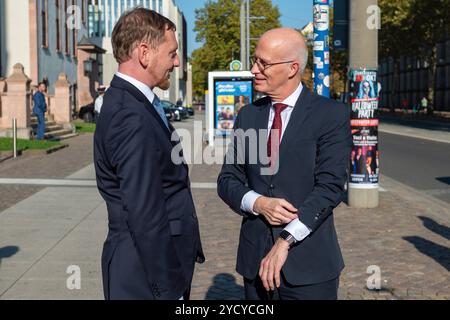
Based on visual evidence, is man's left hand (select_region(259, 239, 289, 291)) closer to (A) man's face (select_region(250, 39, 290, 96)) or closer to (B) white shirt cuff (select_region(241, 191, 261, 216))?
(B) white shirt cuff (select_region(241, 191, 261, 216))

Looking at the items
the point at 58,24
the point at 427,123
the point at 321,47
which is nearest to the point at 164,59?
the point at 321,47

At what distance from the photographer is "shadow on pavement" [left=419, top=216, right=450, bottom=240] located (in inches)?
326

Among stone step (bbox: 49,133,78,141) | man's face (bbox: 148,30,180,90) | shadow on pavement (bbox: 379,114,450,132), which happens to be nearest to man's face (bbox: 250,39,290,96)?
man's face (bbox: 148,30,180,90)

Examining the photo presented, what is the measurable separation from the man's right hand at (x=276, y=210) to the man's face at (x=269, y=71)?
1.70 feet

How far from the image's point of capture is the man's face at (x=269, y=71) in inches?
119

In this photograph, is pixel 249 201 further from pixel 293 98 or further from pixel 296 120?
pixel 293 98

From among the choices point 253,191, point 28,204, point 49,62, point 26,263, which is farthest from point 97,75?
point 253,191

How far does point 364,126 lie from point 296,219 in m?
7.63

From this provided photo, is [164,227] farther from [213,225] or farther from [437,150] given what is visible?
[437,150]

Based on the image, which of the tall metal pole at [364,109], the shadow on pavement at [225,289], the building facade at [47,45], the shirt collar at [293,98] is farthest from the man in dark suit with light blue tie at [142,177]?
the building facade at [47,45]

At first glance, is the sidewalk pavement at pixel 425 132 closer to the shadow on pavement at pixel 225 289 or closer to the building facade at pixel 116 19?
the shadow on pavement at pixel 225 289

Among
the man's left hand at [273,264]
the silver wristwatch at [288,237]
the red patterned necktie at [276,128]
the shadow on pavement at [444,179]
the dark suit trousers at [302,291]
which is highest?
the red patterned necktie at [276,128]

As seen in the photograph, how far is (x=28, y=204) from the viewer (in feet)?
33.9
